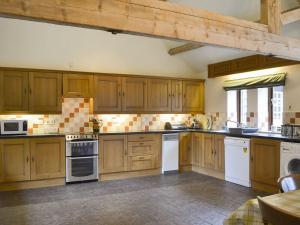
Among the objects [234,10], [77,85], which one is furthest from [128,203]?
[234,10]

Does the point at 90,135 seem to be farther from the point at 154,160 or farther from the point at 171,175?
the point at 171,175

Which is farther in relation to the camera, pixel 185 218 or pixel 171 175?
pixel 171 175

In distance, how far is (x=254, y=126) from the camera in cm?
532

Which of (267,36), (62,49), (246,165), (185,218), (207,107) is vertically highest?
(62,49)

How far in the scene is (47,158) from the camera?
475 cm

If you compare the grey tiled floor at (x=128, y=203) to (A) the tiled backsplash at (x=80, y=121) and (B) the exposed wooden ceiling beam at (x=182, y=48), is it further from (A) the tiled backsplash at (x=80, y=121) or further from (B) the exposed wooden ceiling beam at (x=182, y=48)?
(B) the exposed wooden ceiling beam at (x=182, y=48)

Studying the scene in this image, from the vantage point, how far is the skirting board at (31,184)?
454cm

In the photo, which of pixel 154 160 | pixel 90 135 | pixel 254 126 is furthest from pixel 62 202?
pixel 254 126

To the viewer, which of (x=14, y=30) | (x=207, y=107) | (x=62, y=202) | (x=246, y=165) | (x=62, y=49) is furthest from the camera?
(x=207, y=107)

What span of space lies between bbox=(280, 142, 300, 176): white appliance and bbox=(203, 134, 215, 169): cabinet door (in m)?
1.56

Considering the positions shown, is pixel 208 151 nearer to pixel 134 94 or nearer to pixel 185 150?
pixel 185 150

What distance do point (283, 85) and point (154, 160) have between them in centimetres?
273

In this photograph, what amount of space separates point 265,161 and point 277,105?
1.18 meters

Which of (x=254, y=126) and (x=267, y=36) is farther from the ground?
(x=267, y=36)
